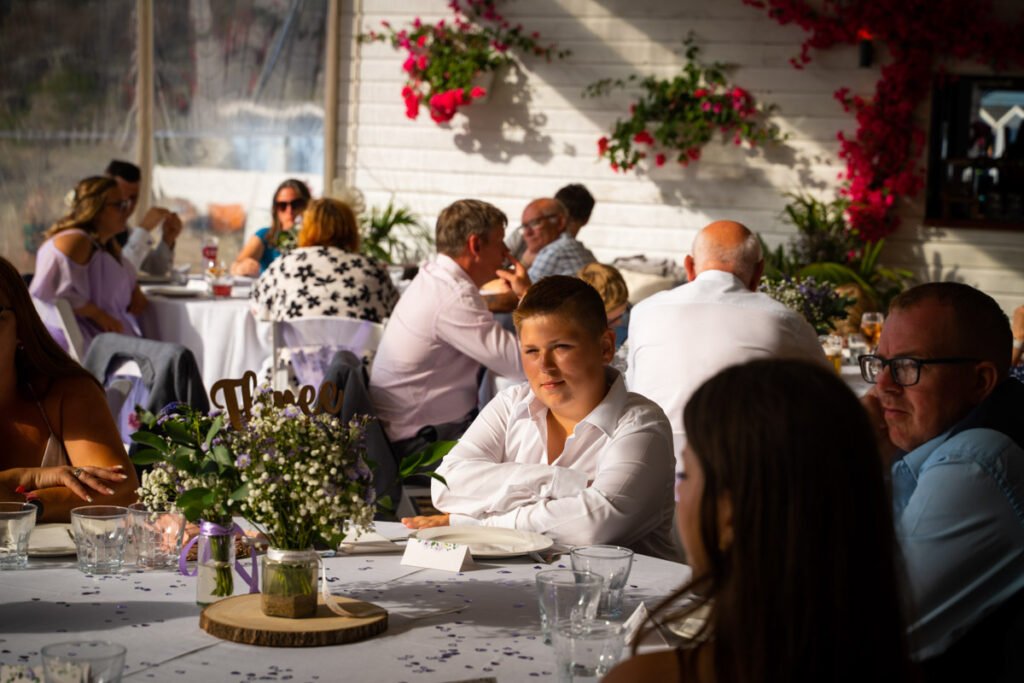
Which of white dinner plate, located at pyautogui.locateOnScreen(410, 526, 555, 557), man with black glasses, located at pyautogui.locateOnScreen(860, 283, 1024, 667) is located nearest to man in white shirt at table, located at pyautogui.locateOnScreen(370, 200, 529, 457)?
white dinner plate, located at pyautogui.locateOnScreen(410, 526, 555, 557)

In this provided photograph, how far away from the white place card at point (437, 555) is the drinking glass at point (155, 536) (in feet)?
1.39

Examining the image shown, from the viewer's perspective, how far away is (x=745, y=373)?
4.15 ft

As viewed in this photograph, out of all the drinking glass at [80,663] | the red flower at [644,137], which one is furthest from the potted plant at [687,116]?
the drinking glass at [80,663]

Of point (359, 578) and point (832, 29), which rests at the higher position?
point (832, 29)

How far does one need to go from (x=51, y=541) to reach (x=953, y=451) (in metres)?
1.66

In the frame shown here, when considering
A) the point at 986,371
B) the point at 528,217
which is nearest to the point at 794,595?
the point at 986,371

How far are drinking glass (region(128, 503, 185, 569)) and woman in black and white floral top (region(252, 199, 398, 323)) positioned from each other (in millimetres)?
3488

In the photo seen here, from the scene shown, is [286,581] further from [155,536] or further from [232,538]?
[155,536]

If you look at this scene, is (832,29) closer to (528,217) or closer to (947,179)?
(947,179)

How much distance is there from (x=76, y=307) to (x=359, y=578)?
14.5 ft

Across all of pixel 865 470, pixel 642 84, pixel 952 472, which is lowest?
pixel 952 472

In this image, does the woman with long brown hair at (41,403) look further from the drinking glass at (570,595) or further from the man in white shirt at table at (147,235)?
the man in white shirt at table at (147,235)

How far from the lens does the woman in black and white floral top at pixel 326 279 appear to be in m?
5.84

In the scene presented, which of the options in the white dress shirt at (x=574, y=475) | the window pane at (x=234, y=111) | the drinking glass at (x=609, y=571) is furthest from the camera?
the window pane at (x=234, y=111)
